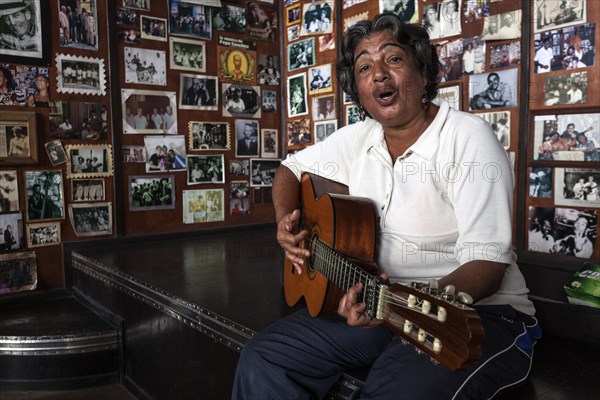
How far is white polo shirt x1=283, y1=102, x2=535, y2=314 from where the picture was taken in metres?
1.24

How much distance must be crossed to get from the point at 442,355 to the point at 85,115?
109 inches

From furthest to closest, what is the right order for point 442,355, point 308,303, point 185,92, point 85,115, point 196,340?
point 185,92, point 85,115, point 196,340, point 308,303, point 442,355

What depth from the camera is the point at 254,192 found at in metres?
3.82

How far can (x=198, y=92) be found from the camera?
3479mm

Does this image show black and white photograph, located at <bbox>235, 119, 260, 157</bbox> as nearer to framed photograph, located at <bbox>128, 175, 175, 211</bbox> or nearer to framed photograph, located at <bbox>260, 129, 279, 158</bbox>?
framed photograph, located at <bbox>260, 129, 279, 158</bbox>

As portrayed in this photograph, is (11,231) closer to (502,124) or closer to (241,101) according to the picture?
(241,101)

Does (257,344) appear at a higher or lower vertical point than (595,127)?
lower

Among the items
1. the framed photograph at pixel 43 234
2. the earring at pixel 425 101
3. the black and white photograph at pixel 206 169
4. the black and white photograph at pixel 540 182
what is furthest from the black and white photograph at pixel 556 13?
the framed photograph at pixel 43 234

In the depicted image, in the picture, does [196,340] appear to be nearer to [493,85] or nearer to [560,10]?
[493,85]

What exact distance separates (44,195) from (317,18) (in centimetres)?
211

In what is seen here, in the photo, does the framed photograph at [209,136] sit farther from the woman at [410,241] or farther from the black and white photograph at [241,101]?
the woman at [410,241]

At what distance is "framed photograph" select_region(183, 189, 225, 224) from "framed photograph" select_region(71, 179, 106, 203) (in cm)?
57

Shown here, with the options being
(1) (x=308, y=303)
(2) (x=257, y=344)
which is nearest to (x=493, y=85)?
(1) (x=308, y=303)

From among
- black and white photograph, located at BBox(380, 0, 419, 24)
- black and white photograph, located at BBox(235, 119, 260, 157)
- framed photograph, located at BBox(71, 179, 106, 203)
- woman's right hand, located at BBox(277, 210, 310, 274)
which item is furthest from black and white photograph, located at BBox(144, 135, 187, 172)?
woman's right hand, located at BBox(277, 210, 310, 274)
